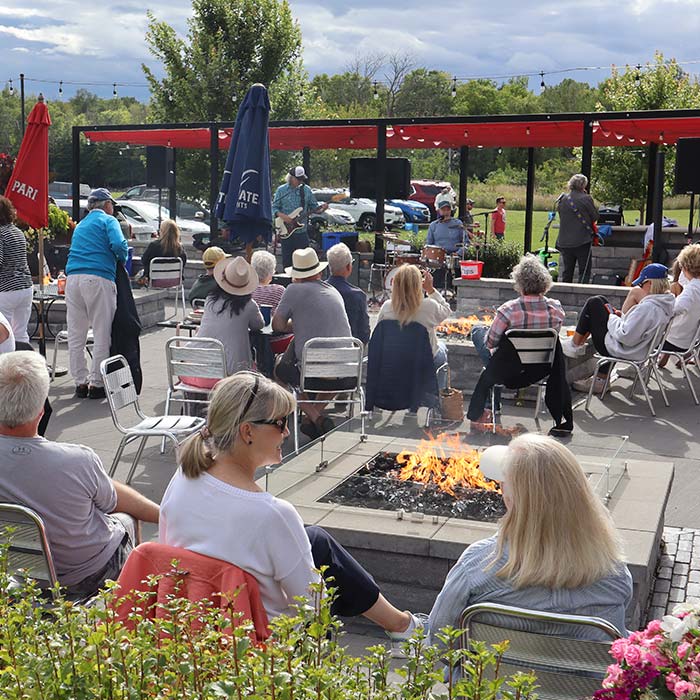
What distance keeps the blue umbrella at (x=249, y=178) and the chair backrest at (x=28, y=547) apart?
6.61 m

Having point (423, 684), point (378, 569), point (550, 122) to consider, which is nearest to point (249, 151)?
point (550, 122)

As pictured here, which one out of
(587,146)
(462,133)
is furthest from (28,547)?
(462,133)

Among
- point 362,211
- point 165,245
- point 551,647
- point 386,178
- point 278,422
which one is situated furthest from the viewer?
point 362,211

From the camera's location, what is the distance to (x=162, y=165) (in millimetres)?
20359

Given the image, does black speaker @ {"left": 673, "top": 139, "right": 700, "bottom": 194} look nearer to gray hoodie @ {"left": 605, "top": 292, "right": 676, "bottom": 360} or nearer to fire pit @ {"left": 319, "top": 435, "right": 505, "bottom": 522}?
gray hoodie @ {"left": 605, "top": 292, "right": 676, "bottom": 360}

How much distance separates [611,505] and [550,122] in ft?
33.3

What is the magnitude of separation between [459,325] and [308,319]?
2846 millimetres

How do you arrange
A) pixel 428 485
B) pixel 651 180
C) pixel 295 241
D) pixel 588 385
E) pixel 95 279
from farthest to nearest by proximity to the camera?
pixel 651 180 → pixel 295 241 → pixel 588 385 → pixel 95 279 → pixel 428 485

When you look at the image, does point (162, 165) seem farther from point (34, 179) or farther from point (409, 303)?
point (409, 303)

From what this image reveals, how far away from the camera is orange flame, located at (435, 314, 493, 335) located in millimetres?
10094

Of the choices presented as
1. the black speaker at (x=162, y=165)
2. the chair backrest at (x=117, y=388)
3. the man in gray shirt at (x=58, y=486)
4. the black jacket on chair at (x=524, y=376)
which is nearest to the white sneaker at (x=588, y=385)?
the black jacket on chair at (x=524, y=376)

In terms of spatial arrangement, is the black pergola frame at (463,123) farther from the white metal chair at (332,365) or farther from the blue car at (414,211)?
the blue car at (414,211)

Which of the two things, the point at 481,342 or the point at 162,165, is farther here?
the point at 162,165

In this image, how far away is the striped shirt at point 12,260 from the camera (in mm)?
8109
